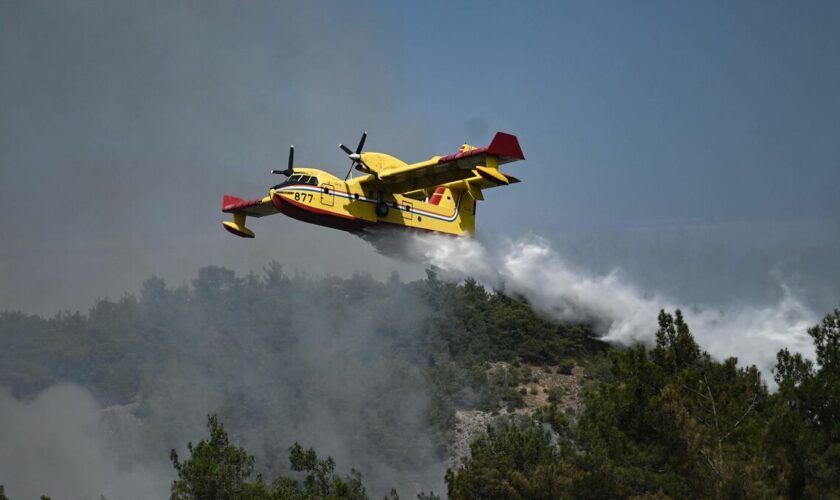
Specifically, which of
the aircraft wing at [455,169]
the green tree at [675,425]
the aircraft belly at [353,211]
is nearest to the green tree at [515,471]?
the green tree at [675,425]

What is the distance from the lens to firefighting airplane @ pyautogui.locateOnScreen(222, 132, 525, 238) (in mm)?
35188

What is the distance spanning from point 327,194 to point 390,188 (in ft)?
8.74

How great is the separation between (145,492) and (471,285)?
29750 millimetres

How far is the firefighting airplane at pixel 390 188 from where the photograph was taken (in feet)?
115

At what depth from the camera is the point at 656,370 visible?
27938 millimetres

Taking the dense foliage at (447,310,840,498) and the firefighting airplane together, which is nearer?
the dense foliage at (447,310,840,498)

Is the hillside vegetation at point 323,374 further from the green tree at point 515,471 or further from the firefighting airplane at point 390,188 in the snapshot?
the firefighting airplane at point 390,188

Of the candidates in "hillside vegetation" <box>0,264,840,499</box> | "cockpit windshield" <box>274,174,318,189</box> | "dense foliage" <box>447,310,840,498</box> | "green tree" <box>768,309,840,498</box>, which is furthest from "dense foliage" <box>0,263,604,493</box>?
"green tree" <box>768,309,840,498</box>

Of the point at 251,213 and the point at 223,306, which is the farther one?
the point at 223,306

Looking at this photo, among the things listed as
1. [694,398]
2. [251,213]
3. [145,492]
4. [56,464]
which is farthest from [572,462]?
[56,464]

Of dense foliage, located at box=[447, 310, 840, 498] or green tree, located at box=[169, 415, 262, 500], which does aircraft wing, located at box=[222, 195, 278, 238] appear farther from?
dense foliage, located at box=[447, 310, 840, 498]

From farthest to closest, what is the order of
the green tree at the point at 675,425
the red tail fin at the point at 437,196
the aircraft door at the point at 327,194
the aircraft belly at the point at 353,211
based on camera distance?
the red tail fin at the point at 437,196 → the aircraft door at the point at 327,194 → the aircraft belly at the point at 353,211 → the green tree at the point at 675,425

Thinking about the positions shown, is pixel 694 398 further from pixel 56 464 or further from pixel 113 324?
pixel 113 324

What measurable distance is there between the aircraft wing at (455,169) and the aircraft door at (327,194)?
147 centimetres
